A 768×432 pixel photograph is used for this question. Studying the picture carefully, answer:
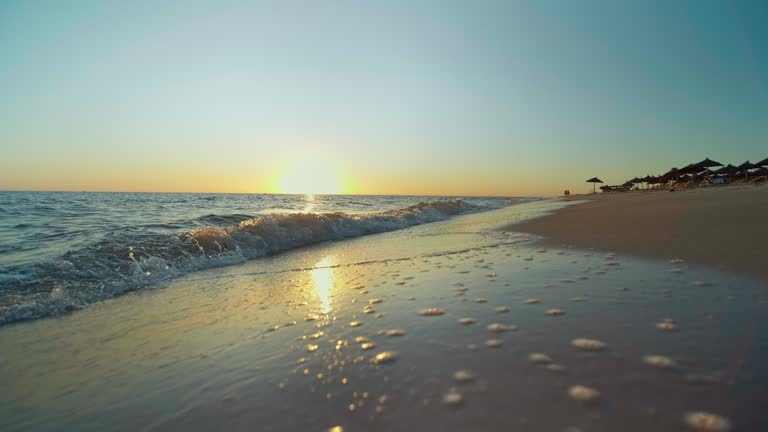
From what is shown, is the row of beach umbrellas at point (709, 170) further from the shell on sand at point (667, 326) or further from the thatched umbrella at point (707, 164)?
the shell on sand at point (667, 326)

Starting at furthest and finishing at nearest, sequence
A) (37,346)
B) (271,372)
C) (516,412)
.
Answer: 1. (37,346)
2. (271,372)
3. (516,412)

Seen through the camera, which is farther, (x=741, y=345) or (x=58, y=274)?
(x=58, y=274)

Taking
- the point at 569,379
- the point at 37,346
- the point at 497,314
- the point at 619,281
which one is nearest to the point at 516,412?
the point at 569,379

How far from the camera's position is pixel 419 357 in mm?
2449

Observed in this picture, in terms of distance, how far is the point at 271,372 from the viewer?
2453 mm

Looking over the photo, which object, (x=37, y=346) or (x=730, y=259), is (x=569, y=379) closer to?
(x=730, y=259)

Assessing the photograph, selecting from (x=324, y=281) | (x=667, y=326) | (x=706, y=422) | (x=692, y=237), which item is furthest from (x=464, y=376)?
(x=692, y=237)

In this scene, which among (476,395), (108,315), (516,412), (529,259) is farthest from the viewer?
(529,259)

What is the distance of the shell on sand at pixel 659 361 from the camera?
206 centimetres

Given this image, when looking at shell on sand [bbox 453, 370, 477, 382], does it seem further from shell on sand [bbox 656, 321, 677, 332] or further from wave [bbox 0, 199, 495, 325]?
wave [bbox 0, 199, 495, 325]

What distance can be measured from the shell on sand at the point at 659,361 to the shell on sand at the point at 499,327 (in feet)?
2.77

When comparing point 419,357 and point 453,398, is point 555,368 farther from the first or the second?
point 419,357

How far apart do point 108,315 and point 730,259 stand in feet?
23.4

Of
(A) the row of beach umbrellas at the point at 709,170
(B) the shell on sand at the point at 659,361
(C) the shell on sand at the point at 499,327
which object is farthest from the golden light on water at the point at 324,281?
(A) the row of beach umbrellas at the point at 709,170
